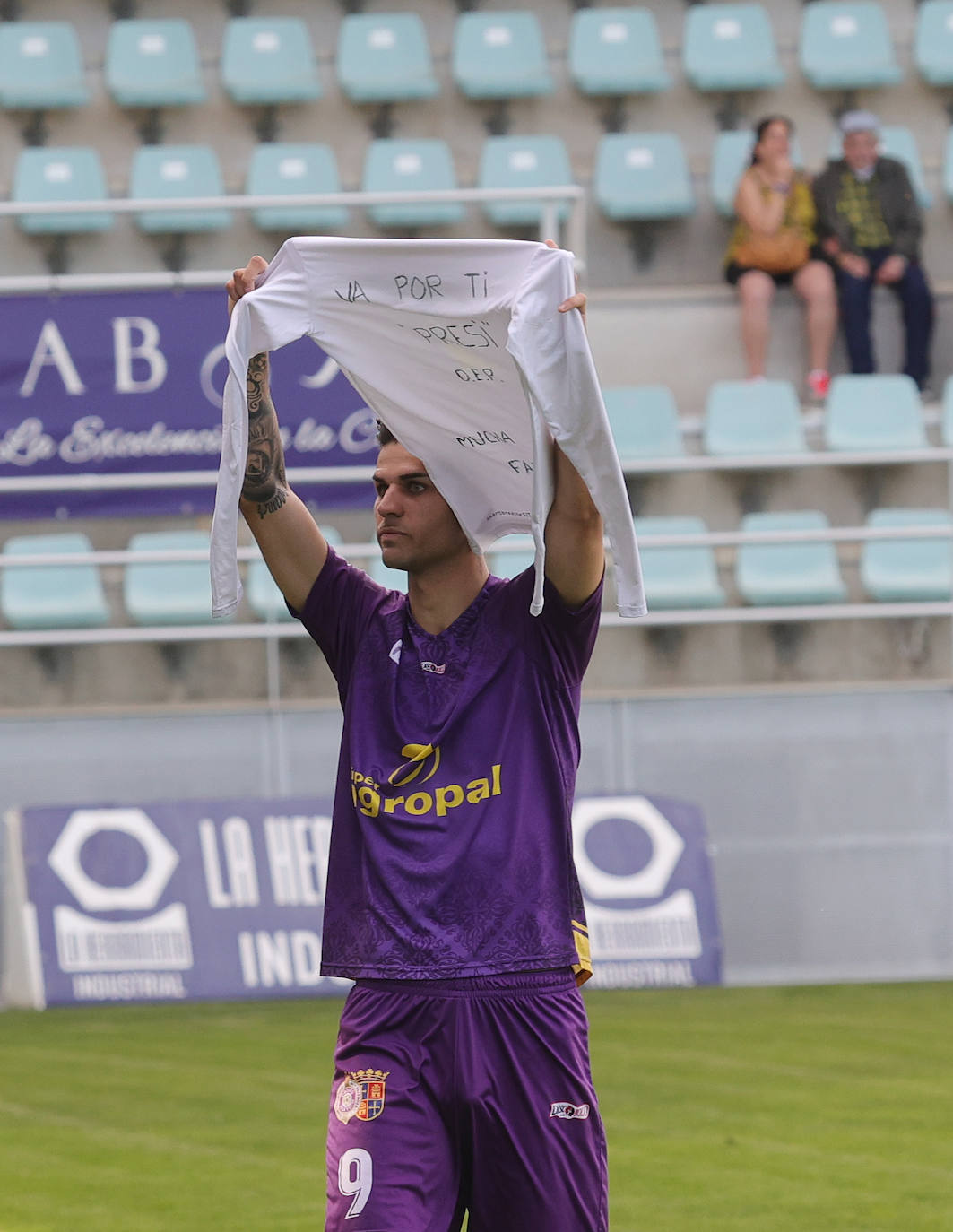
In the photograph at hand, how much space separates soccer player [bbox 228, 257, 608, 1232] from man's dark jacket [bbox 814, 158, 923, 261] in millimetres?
9025

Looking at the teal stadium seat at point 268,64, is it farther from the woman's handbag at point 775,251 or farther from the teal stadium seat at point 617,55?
the woman's handbag at point 775,251

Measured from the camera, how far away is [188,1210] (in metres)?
5.61

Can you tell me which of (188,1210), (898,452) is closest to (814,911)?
(898,452)

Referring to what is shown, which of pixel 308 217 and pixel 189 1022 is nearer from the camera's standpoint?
pixel 189 1022

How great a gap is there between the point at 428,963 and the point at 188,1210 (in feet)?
9.01

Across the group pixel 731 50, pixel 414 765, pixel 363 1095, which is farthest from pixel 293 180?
pixel 363 1095

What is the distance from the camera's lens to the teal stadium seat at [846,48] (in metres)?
13.8

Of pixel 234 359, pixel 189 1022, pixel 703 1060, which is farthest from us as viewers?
pixel 189 1022

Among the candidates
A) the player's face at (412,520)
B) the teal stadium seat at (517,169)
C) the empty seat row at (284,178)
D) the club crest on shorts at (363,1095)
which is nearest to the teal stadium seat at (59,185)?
the empty seat row at (284,178)

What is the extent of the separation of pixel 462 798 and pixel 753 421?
832 centimetres

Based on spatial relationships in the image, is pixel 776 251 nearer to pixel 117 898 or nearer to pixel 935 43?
pixel 935 43

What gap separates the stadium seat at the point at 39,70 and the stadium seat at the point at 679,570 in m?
5.64

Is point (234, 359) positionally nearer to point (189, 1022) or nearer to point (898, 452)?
point (189, 1022)

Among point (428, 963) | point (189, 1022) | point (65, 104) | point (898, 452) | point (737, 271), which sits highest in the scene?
point (65, 104)
